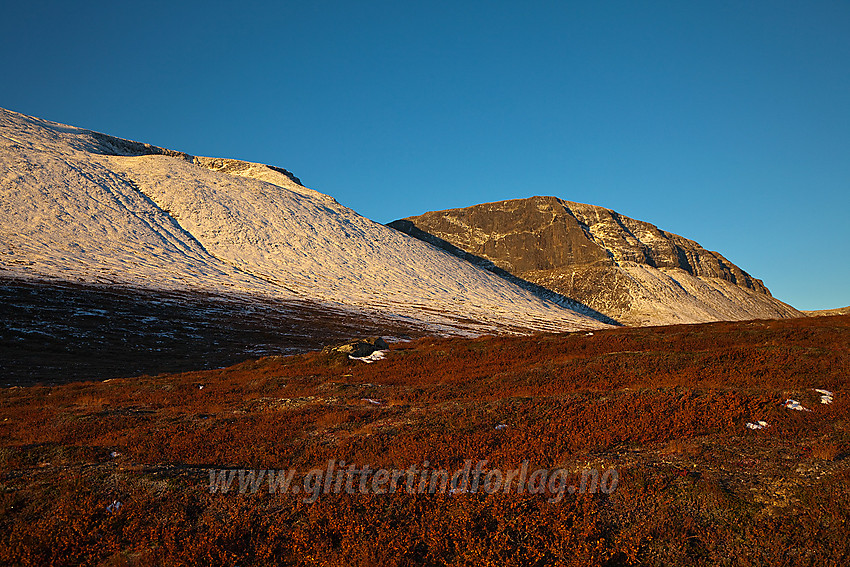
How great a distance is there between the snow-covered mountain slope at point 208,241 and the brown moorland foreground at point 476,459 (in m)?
69.5

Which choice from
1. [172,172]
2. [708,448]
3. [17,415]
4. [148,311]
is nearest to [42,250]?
[148,311]

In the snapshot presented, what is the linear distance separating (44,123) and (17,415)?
19719 centimetres

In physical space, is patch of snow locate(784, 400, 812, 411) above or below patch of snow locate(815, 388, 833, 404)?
below

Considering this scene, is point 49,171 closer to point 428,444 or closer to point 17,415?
point 17,415

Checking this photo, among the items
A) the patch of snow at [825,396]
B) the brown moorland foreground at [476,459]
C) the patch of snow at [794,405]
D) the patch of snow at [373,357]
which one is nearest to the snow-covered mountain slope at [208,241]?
the patch of snow at [373,357]

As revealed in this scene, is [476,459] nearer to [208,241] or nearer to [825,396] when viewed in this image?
[825,396]

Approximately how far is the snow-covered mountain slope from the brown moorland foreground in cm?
6946

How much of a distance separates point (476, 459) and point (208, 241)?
124m

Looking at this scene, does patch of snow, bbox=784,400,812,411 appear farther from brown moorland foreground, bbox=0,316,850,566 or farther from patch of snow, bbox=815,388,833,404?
patch of snow, bbox=815,388,833,404

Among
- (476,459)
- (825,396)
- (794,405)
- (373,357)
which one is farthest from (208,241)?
(825,396)

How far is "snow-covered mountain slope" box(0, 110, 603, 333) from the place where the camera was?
9156 centimetres

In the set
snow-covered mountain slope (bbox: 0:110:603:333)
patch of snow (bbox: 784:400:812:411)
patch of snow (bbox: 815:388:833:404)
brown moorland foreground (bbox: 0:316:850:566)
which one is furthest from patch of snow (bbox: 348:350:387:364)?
snow-covered mountain slope (bbox: 0:110:603:333)

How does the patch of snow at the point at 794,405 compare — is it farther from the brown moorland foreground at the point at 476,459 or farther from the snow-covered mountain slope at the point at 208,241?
the snow-covered mountain slope at the point at 208,241

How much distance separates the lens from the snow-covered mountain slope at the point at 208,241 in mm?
91562
